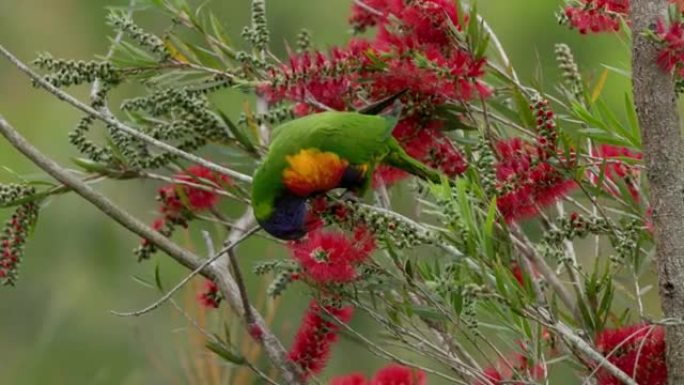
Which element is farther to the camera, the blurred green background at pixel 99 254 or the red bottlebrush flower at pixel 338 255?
the blurred green background at pixel 99 254

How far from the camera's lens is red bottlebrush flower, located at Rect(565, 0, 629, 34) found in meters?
1.24

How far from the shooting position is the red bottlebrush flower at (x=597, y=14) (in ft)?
4.07

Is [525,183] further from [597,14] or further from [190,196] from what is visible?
[190,196]

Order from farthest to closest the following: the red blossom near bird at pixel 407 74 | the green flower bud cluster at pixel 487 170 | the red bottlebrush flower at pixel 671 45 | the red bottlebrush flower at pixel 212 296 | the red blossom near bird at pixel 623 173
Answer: the red bottlebrush flower at pixel 212 296 < the red blossom near bird at pixel 623 173 < the red blossom near bird at pixel 407 74 < the green flower bud cluster at pixel 487 170 < the red bottlebrush flower at pixel 671 45

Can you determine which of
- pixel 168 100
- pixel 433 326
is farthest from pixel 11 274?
pixel 433 326

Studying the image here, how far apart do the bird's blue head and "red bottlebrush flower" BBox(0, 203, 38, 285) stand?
0.29m

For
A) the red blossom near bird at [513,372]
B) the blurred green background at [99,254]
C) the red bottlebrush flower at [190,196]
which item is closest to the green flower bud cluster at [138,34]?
the red bottlebrush flower at [190,196]

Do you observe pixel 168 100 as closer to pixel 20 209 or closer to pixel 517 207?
pixel 20 209

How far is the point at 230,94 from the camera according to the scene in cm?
322

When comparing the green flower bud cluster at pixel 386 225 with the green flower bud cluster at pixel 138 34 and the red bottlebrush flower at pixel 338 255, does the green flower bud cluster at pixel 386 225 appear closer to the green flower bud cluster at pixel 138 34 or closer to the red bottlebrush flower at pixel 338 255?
the red bottlebrush flower at pixel 338 255

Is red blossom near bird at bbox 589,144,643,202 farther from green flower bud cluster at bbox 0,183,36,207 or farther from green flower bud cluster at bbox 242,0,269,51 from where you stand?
green flower bud cluster at bbox 0,183,36,207

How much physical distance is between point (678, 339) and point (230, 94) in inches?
88.0

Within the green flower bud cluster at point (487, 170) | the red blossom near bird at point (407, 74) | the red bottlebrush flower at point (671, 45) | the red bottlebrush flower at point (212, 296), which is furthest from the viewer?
the red bottlebrush flower at point (212, 296)

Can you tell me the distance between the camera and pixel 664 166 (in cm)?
112
